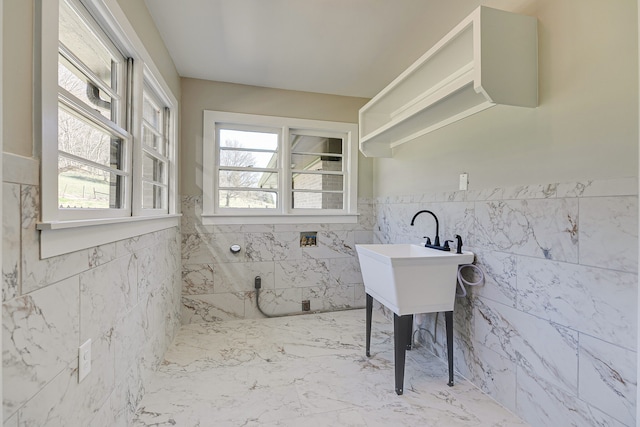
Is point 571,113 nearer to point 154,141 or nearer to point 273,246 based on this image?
point 273,246

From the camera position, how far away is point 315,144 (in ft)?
10.9

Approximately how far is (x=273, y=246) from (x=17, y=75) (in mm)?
2368

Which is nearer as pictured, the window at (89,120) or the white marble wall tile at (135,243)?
the window at (89,120)

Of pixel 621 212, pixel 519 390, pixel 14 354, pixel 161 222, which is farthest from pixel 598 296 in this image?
pixel 161 222

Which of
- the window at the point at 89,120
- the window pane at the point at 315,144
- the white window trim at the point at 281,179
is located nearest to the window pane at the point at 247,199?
the white window trim at the point at 281,179

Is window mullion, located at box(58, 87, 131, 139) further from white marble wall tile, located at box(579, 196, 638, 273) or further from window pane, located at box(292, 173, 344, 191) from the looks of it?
white marble wall tile, located at box(579, 196, 638, 273)

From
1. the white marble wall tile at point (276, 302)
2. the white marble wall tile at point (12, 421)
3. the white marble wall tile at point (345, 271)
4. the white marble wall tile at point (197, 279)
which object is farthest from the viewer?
the white marble wall tile at point (345, 271)

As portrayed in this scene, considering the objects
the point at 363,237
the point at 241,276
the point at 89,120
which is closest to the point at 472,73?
the point at 89,120

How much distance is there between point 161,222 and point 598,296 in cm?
251

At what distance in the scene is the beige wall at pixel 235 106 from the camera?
2.85m

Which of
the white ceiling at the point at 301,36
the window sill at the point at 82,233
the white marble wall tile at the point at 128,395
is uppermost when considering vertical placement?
the white ceiling at the point at 301,36

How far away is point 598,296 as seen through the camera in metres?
1.22

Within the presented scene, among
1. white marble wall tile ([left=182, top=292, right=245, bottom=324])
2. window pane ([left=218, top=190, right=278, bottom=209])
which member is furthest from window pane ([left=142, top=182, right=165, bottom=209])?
white marble wall tile ([left=182, top=292, right=245, bottom=324])

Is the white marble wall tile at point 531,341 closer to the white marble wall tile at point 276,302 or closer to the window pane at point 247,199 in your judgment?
the white marble wall tile at point 276,302
